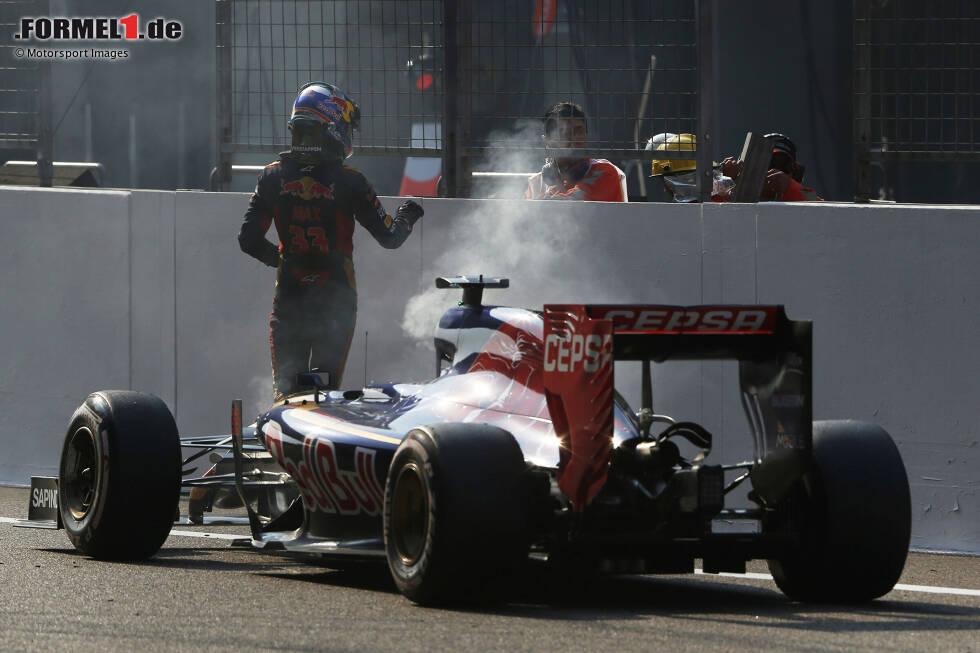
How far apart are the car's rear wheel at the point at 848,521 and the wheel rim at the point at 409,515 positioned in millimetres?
1398

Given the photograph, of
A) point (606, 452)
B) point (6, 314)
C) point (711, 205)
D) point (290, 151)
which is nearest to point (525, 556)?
point (606, 452)

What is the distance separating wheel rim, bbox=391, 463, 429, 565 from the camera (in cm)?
660

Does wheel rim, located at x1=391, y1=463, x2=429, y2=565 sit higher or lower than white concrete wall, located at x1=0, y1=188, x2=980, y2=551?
lower

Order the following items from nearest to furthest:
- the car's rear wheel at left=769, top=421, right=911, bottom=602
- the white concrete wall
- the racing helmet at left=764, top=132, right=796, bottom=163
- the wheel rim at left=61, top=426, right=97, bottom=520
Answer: the car's rear wheel at left=769, top=421, right=911, bottom=602 < the wheel rim at left=61, top=426, right=97, bottom=520 < the white concrete wall < the racing helmet at left=764, top=132, right=796, bottom=163

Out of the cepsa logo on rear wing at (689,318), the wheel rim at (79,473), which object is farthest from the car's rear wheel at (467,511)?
the wheel rim at (79,473)

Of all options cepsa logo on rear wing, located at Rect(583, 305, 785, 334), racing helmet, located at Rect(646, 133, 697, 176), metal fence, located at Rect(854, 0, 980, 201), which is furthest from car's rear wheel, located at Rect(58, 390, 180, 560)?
metal fence, located at Rect(854, 0, 980, 201)

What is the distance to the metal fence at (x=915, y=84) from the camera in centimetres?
987

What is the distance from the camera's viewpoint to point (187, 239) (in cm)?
1088

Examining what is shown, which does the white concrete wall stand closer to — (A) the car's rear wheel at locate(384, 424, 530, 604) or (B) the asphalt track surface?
(B) the asphalt track surface

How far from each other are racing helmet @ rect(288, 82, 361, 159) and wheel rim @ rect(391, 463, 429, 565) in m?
3.75

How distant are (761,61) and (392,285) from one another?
5456 millimetres

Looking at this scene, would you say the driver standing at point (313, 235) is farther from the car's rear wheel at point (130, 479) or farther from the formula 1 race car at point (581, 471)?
the formula 1 race car at point (581, 471)

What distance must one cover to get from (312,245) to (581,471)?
4.04m

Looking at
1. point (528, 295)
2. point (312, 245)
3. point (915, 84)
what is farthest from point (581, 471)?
point (915, 84)
